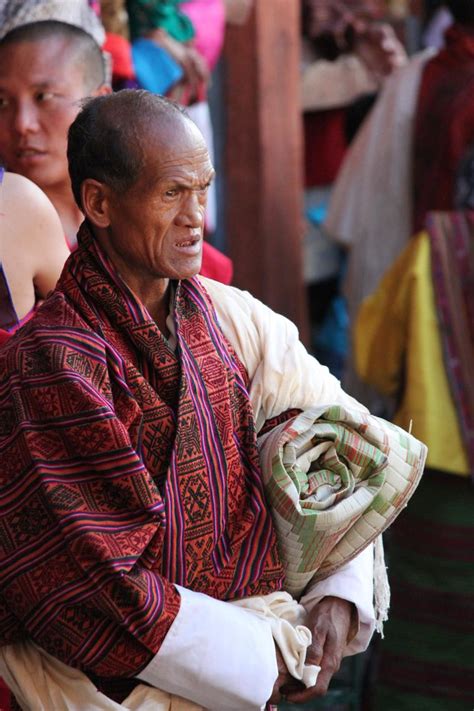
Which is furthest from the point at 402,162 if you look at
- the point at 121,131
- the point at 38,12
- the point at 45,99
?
the point at 121,131

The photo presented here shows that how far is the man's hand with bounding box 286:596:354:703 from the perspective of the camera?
1.95m

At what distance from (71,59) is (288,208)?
2067 millimetres

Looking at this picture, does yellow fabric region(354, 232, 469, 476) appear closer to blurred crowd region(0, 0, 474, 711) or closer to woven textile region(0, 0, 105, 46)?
blurred crowd region(0, 0, 474, 711)

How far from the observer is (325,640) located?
197cm

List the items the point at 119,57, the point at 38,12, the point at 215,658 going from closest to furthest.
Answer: the point at 215,658, the point at 38,12, the point at 119,57

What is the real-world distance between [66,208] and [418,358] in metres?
1.56

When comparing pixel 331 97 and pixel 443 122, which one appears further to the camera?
pixel 331 97

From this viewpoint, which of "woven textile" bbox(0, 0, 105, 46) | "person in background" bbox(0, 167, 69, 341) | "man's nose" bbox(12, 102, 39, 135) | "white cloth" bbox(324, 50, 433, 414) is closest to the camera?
"person in background" bbox(0, 167, 69, 341)

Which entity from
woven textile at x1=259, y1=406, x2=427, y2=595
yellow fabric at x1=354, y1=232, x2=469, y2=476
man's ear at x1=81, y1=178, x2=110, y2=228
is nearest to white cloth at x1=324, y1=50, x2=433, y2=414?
yellow fabric at x1=354, y1=232, x2=469, y2=476

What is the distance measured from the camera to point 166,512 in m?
1.81

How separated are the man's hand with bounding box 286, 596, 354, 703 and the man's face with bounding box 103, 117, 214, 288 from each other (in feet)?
1.98

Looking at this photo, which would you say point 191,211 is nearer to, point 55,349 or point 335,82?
point 55,349

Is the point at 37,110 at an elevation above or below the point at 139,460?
above

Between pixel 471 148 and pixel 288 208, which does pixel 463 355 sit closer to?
pixel 471 148
